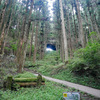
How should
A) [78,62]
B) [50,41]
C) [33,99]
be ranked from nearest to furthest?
1. [33,99]
2. [78,62]
3. [50,41]

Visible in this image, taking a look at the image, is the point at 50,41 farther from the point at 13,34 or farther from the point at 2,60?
the point at 2,60

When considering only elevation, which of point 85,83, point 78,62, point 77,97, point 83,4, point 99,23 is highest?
point 83,4

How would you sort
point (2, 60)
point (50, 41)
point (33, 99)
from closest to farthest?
1. point (33, 99)
2. point (2, 60)
3. point (50, 41)

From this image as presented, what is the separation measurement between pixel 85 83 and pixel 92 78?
75 cm

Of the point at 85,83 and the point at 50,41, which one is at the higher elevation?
the point at 50,41

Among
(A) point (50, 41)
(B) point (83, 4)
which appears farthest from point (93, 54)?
(A) point (50, 41)

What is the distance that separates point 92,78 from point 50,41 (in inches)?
1305

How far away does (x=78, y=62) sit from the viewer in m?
A: 7.44

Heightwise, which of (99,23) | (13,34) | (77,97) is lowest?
(77,97)

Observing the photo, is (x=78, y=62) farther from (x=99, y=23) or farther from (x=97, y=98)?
(x=99, y=23)

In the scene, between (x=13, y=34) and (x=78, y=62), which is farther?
(x=13, y=34)

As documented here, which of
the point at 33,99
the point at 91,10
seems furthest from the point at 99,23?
the point at 33,99

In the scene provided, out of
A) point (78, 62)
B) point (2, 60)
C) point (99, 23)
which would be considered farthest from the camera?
point (99, 23)

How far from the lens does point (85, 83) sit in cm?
648
